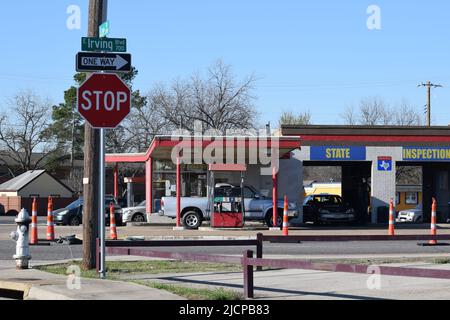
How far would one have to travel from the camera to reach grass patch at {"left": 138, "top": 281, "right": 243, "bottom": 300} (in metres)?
9.81

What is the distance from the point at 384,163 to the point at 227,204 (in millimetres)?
9668

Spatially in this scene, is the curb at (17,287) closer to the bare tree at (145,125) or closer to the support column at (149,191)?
the support column at (149,191)

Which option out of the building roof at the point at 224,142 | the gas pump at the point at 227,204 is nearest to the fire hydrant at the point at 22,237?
the building roof at the point at 224,142

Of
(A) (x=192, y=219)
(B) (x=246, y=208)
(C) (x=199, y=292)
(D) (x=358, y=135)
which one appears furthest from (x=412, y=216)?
(C) (x=199, y=292)

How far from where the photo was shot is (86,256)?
519 inches

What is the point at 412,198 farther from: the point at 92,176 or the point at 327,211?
the point at 92,176

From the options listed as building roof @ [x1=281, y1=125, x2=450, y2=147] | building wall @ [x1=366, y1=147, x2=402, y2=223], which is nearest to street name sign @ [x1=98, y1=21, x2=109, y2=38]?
building roof @ [x1=281, y1=125, x2=450, y2=147]

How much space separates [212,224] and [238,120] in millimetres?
28982

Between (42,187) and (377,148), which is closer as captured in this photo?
(377,148)

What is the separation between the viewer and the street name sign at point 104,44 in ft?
39.7

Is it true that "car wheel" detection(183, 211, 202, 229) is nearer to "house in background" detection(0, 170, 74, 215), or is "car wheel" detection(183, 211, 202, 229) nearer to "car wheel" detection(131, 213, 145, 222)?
"car wheel" detection(131, 213, 145, 222)

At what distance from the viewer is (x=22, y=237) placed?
1315 cm

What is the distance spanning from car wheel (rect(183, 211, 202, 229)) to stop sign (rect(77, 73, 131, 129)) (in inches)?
708
